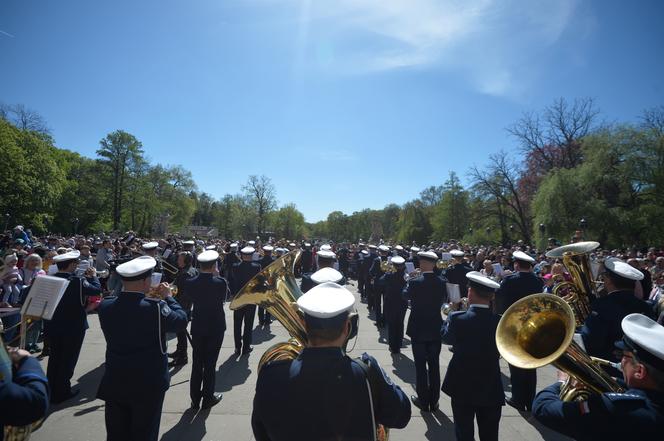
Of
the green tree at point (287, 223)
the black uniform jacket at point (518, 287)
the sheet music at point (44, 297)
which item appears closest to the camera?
the sheet music at point (44, 297)

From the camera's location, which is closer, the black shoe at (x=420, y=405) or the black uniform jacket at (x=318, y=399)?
the black uniform jacket at (x=318, y=399)

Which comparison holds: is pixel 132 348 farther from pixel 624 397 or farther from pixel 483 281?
pixel 624 397

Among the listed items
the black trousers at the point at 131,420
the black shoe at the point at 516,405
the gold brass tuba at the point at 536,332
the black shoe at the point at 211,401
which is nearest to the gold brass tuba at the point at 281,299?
the gold brass tuba at the point at 536,332

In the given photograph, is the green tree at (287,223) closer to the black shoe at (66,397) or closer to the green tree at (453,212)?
the green tree at (453,212)

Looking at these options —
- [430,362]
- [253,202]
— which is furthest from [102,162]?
[430,362]

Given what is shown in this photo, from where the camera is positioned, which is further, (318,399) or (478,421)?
(478,421)

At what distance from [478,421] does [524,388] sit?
88.4 inches

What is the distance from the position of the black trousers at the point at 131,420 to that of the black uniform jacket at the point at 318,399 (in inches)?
77.2

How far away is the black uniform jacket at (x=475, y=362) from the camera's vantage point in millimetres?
3203

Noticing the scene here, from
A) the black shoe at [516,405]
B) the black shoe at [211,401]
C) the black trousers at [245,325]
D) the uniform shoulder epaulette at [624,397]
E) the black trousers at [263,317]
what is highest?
the uniform shoulder epaulette at [624,397]

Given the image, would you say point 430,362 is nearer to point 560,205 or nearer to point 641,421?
point 641,421

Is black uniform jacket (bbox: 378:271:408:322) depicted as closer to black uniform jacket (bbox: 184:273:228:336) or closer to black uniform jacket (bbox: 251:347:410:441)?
black uniform jacket (bbox: 184:273:228:336)

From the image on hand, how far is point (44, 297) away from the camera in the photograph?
2.58m

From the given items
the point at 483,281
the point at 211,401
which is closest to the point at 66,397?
the point at 211,401
